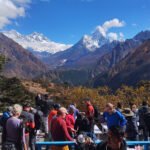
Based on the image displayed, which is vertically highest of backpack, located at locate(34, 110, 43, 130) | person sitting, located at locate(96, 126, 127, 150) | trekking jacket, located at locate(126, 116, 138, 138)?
backpack, located at locate(34, 110, 43, 130)

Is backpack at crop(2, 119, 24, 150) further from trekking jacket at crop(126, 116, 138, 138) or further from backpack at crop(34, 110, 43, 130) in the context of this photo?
trekking jacket at crop(126, 116, 138, 138)

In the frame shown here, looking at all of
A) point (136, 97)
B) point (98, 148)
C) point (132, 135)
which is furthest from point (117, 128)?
point (136, 97)

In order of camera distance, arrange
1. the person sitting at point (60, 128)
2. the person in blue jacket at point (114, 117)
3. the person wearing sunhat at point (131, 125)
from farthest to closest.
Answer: the person wearing sunhat at point (131, 125)
the person in blue jacket at point (114, 117)
the person sitting at point (60, 128)

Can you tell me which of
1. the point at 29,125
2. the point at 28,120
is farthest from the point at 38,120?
the point at 28,120

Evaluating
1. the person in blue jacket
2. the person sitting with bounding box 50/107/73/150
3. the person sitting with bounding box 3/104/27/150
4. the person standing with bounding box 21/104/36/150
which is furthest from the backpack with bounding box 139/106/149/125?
the person sitting with bounding box 3/104/27/150

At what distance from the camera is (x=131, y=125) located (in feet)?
43.7

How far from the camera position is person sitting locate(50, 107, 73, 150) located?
9186 mm

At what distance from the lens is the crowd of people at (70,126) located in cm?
564

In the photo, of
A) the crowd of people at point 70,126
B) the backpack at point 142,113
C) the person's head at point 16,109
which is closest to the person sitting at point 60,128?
the crowd of people at point 70,126

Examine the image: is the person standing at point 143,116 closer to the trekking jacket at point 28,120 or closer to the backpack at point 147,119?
the backpack at point 147,119

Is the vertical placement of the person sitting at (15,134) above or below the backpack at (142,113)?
below

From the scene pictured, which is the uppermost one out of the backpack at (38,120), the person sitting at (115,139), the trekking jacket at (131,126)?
the backpack at (38,120)

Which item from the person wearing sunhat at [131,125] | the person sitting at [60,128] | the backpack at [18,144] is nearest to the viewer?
the backpack at [18,144]

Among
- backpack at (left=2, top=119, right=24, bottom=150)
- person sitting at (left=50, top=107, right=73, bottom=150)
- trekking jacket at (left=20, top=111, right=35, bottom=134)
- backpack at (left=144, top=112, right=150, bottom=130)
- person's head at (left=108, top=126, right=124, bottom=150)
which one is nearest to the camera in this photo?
person's head at (left=108, top=126, right=124, bottom=150)
